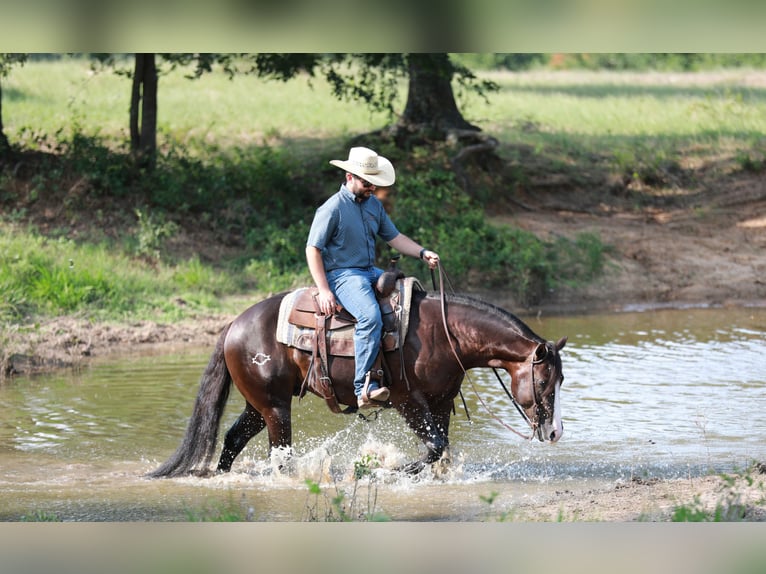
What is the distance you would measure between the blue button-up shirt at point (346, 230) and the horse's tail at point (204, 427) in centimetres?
111

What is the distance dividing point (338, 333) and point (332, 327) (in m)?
0.07

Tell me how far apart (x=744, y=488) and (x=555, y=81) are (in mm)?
27947

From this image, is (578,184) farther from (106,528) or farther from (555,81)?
(106,528)

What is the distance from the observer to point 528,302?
16469 millimetres

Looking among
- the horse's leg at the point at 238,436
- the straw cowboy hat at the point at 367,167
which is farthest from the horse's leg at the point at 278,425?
the straw cowboy hat at the point at 367,167

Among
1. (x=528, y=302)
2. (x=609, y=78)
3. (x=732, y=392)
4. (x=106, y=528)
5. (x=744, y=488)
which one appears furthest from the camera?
(x=609, y=78)

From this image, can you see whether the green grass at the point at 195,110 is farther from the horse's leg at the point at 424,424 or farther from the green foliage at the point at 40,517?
the horse's leg at the point at 424,424

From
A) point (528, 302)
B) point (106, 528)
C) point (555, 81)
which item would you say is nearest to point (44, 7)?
point (106, 528)

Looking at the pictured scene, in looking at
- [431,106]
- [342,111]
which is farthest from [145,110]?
[342,111]

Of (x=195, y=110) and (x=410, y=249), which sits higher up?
(x=195, y=110)

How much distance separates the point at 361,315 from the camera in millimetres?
7973

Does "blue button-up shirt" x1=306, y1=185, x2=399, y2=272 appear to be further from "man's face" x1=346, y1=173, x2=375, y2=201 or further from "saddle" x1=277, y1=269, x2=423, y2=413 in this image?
"saddle" x1=277, y1=269, x2=423, y2=413

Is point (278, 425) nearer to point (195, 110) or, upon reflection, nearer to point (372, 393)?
point (372, 393)

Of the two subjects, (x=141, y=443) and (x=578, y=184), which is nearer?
(x=141, y=443)
